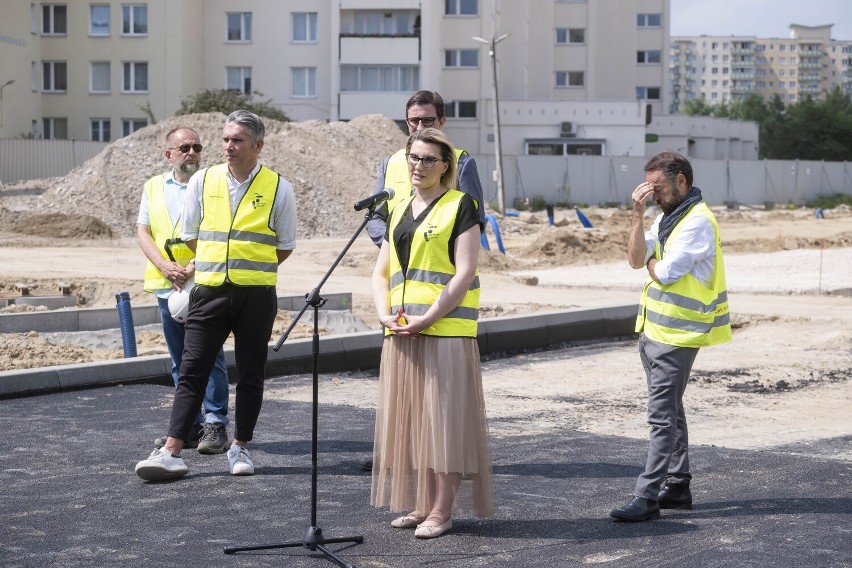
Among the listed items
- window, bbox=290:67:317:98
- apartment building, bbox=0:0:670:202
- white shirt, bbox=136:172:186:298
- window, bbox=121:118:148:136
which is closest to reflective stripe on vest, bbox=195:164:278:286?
white shirt, bbox=136:172:186:298

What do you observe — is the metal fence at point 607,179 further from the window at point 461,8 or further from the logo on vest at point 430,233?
the logo on vest at point 430,233

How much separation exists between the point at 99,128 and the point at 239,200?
5566cm

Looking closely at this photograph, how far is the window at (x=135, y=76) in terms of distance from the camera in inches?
2365

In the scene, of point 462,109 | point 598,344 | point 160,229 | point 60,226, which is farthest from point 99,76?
point 160,229

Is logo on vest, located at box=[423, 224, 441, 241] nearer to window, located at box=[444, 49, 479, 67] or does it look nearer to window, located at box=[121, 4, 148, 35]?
window, located at box=[121, 4, 148, 35]

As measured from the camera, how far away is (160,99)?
2352 inches

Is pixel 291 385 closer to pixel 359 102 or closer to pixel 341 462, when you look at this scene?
pixel 341 462

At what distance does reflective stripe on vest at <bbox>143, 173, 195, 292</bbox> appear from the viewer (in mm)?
8000

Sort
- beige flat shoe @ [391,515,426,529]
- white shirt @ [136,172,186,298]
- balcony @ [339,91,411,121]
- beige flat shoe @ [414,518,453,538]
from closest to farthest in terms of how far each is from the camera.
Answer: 1. beige flat shoe @ [414,518,453,538]
2. beige flat shoe @ [391,515,426,529]
3. white shirt @ [136,172,186,298]
4. balcony @ [339,91,411,121]

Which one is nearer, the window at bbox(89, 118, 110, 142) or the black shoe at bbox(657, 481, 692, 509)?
the black shoe at bbox(657, 481, 692, 509)

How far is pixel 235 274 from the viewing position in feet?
23.7

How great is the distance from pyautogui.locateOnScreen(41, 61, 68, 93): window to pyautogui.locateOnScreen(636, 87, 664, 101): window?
2924cm

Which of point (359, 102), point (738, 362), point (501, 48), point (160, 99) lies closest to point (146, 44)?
point (160, 99)

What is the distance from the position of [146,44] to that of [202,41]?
328 cm
